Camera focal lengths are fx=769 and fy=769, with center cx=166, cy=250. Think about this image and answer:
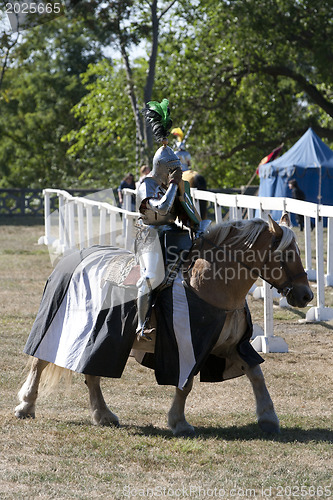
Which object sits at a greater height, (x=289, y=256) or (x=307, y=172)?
(x=307, y=172)

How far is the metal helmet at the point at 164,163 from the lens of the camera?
548 centimetres

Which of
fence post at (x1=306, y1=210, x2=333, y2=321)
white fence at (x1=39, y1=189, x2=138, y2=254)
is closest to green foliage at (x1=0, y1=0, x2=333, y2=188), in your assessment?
white fence at (x1=39, y1=189, x2=138, y2=254)

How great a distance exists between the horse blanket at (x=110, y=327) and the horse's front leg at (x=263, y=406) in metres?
0.10

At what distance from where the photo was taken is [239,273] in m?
5.64

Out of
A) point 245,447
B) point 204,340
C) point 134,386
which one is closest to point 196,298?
point 204,340

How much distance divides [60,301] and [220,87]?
23169 mm

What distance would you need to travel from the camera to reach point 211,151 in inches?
1205

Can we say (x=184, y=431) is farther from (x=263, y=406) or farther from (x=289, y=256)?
(x=289, y=256)

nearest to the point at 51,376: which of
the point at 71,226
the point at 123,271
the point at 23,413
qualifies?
the point at 23,413

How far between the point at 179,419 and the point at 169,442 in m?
0.23

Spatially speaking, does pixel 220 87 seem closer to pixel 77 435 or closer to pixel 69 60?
pixel 69 60

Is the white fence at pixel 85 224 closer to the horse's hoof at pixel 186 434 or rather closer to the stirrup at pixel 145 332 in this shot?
the stirrup at pixel 145 332

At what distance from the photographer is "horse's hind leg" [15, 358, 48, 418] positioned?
6.19 meters

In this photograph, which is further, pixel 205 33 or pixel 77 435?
pixel 205 33
